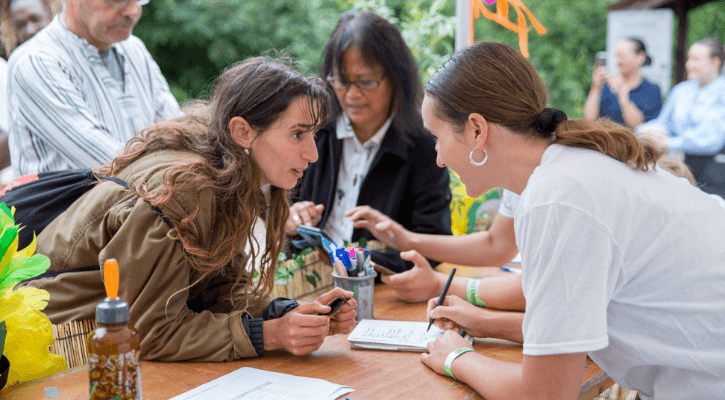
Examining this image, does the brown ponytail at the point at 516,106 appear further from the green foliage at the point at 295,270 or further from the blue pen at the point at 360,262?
the green foliage at the point at 295,270

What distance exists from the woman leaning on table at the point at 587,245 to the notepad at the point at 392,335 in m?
0.20

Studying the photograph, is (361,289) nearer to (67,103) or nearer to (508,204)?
(508,204)

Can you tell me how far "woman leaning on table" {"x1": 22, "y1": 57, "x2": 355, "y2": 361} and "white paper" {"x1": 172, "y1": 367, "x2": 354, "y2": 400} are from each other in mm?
127

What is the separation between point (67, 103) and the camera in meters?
2.56

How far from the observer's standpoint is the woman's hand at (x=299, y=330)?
1.68m

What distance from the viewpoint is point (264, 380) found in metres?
1.55

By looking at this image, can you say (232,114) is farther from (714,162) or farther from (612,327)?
(714,162)

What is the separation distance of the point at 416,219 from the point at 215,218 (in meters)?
1.14

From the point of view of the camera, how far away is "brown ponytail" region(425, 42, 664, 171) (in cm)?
148

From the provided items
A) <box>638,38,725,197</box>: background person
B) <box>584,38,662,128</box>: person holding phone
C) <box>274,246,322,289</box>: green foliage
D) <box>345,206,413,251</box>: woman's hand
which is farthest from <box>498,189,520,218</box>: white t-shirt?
<box>584,38,662,128</box>: person holding phone

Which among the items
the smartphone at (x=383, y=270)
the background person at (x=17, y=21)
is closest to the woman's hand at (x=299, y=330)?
the smartphone at (x=383, y=270)

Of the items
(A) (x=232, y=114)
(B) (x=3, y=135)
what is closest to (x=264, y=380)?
(A) (x=232, y=114)

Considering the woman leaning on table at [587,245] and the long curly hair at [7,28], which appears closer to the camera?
the woman leaning on table at [587,245]

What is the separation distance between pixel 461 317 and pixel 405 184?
1.02 metres
